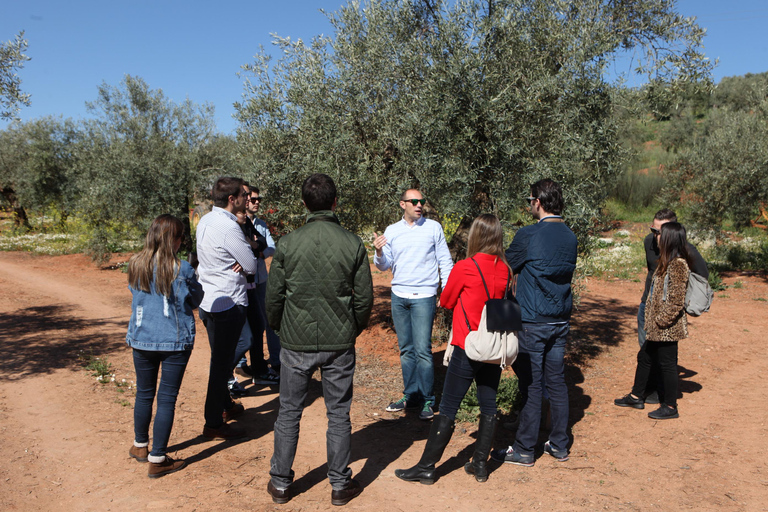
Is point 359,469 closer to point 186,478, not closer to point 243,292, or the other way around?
point 186,478

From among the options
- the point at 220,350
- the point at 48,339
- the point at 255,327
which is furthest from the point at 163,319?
the point at 48,339

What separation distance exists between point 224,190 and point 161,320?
1130mm

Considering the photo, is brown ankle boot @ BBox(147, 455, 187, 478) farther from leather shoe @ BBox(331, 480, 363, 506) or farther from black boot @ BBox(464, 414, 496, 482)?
black boot @ BBox(464, 414, 496, 482)

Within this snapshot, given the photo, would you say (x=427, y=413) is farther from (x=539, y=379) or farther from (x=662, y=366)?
(x=662, y=366)

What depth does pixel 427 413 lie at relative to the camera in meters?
4.99

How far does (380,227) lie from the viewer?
25.1 ft

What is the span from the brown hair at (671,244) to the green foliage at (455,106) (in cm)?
100

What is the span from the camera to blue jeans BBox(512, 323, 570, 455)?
409 centimetres

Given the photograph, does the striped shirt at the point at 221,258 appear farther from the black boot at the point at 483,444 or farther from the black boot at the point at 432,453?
the black boot at the point at 483,444

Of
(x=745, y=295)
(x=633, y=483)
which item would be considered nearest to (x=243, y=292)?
(x=633, y=483)

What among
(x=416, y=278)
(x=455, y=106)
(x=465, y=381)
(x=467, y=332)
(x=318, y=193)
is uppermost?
(x=455, y=106)

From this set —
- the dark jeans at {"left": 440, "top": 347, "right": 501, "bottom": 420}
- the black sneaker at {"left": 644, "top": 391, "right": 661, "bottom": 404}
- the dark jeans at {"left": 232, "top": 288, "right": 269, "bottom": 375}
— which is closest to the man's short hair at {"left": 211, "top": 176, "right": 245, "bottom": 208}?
the dark jeans at {"left": 232, "top": 288, "right": 269, "bottom": 375}

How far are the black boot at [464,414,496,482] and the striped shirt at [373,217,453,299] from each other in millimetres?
1397

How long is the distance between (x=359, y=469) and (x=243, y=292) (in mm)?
1680
